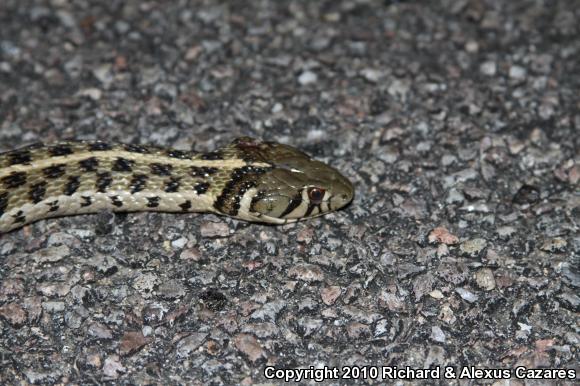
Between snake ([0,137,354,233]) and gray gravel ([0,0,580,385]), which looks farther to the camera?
snake ([0,137,354,233])

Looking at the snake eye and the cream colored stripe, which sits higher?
the cream colored stripe

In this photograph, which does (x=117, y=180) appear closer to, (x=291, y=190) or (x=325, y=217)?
(x=291, y=190)

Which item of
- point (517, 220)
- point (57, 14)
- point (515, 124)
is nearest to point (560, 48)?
point (515, 124)

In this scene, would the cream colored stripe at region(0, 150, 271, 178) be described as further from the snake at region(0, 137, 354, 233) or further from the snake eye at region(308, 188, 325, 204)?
the snake eye at region(308, 188, 325, 204)

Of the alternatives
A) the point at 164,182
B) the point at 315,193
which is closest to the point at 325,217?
the point at 315,193

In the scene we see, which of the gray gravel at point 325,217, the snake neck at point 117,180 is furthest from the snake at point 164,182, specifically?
the gray gravel at point 325,217

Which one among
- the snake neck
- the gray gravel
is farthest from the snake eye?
the snake neck
